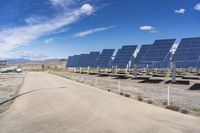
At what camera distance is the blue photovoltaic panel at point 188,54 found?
1391 inches

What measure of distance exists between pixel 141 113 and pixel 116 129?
12.2 feet

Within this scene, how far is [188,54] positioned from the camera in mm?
36406

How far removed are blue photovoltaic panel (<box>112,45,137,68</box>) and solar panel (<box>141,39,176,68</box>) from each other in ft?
22.4

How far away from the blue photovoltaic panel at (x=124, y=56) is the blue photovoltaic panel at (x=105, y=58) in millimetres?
5432

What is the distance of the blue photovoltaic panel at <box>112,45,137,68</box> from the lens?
53.2 metres

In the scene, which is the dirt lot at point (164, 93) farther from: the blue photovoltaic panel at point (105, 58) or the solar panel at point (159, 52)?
the blue photovoltaic panel at point (105, 58)

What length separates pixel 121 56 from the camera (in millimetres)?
56656

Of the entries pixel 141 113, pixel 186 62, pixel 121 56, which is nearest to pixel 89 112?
pixel 141 113

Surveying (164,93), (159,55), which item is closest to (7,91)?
(164,93)

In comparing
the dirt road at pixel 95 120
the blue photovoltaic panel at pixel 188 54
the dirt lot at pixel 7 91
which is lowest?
the dirt lot at pixel 7 91

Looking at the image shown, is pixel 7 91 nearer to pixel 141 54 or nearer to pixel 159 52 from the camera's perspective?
pixel 159 52

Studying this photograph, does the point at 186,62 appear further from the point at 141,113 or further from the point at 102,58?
the point at 102,58

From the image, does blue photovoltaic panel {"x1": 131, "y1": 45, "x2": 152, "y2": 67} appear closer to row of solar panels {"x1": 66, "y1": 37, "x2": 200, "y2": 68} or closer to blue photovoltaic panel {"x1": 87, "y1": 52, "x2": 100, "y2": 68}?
row of solar panels {"x1": 66, "y1": 37, "x2": 200, "y2": 68}

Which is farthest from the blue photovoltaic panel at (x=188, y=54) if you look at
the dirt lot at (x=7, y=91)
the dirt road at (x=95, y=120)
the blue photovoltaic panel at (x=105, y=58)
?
the blue photovoltaic panel at (x=105, y=58)
